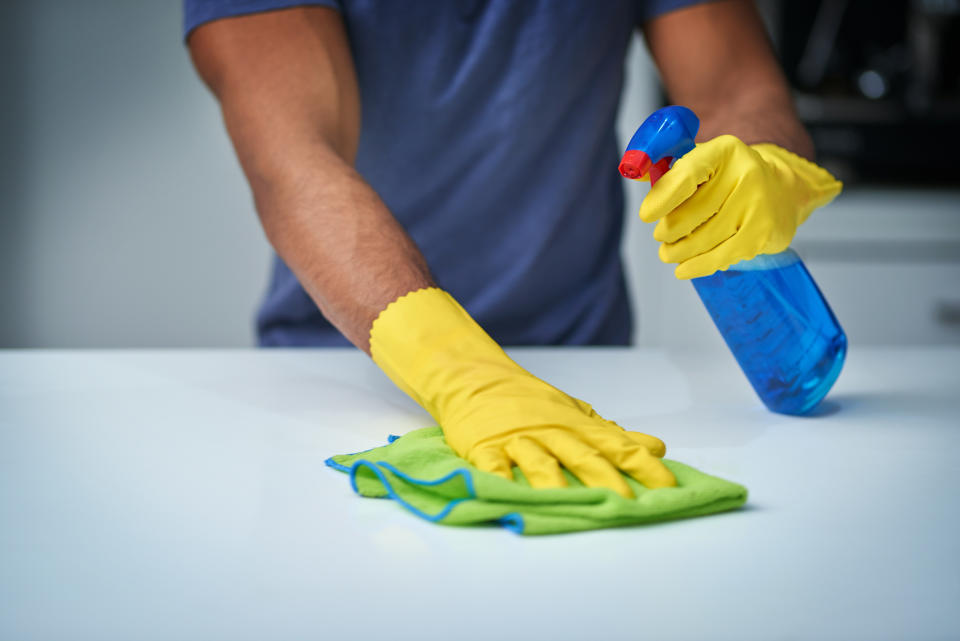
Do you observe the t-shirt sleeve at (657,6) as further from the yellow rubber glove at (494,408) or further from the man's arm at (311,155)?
the yellow rubber glove at (494,408)

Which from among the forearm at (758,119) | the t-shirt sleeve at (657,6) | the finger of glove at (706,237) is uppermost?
the t-shirt sleeve at (657,6)

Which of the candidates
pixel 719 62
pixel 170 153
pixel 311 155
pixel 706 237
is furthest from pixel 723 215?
pixel 170 153

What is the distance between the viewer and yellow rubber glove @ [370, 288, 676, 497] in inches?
21.9

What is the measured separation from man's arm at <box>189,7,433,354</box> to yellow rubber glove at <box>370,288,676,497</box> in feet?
0.12

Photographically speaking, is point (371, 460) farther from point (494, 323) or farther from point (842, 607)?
point (494, 323)

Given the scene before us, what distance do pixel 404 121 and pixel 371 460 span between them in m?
0.65

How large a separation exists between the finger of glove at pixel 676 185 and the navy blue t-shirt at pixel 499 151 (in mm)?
540

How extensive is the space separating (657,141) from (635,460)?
0.23m

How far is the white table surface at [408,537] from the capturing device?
41 centimetres

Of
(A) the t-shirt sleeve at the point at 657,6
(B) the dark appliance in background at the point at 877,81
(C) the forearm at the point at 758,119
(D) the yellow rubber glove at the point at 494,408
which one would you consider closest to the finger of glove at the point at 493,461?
(D) the yellow rubber glove at the point at 494,408

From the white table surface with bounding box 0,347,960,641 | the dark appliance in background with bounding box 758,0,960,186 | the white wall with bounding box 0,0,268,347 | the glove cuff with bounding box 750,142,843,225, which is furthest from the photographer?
the white wall with bounding box 0,0,268,347

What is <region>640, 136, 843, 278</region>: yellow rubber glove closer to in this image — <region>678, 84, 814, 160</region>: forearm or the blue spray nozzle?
the blue spray nozzle

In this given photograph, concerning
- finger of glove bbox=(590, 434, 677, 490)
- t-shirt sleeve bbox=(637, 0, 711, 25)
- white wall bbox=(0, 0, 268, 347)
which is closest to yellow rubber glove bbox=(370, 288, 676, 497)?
finger of glove bbox=(590, 434, 677, 490)

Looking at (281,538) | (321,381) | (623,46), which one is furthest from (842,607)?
(623,46)
